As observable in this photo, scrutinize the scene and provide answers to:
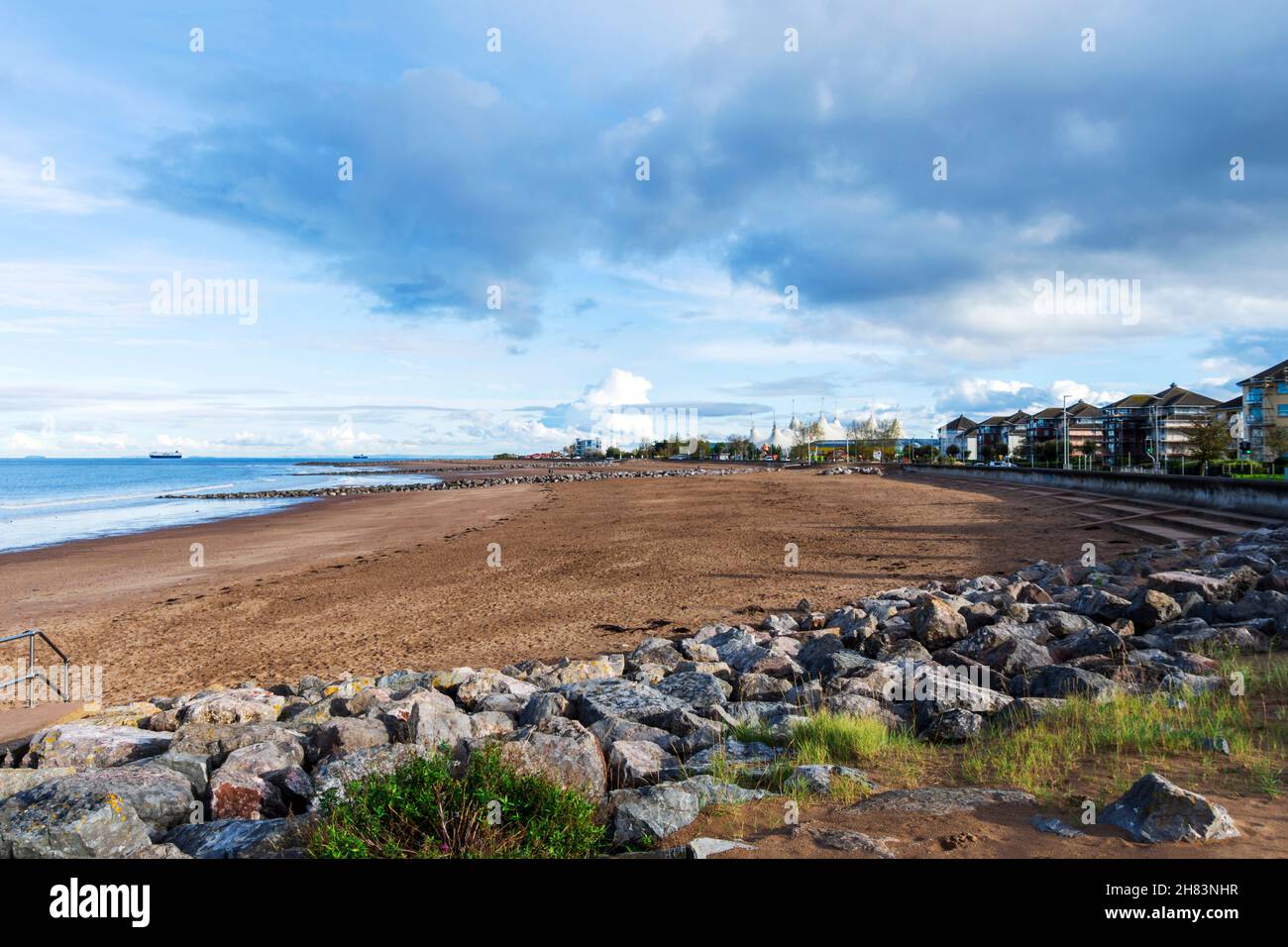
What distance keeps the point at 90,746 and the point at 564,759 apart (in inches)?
192

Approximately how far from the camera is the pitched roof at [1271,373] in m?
71.2

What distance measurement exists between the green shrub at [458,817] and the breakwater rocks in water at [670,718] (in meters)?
0.35

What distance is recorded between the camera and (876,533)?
973 inches

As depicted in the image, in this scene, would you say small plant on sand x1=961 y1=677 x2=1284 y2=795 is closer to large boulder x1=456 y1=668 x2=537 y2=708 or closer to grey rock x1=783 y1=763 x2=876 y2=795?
grey rock x1=783 y1=763 x2=876 y2=795

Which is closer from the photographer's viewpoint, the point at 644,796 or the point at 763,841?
the point at 763,841

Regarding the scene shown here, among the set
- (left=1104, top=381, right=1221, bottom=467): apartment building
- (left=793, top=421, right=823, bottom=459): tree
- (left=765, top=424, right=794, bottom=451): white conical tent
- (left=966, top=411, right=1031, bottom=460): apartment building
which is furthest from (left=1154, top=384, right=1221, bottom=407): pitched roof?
(left=765, top=424, right=794, bottom=451): white conical tent

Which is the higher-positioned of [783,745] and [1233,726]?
[1233,726]

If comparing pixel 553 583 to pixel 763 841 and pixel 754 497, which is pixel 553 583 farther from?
pixel 754 497

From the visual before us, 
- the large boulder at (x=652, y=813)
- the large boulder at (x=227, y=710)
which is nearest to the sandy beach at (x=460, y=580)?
the large boulder at (x=227, y=710)

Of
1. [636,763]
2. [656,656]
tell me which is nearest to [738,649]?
[656,656]
